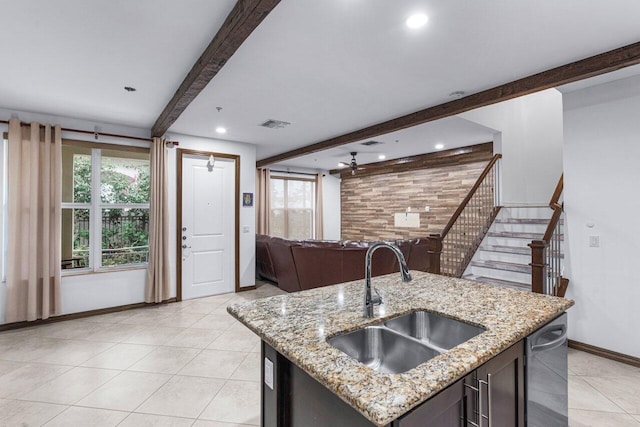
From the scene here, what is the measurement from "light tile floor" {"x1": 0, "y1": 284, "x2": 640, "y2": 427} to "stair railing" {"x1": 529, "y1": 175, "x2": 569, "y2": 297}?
632 mm

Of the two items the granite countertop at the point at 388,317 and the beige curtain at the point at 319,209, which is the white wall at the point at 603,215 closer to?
the granite countertop at the point at 388,317

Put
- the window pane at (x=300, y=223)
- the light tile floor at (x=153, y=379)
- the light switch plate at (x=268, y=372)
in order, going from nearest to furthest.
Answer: the light switch plate at (x=268, y=372) < the light tile floor at (x=153, y=379) < the window pane at (x=300, y=223)

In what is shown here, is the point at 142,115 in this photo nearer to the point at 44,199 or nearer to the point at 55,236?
the point at 44,199

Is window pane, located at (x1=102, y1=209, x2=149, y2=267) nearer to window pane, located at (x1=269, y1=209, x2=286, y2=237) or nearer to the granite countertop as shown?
window pane, located at (x1=269, y1=209, x2=286, y2=237)

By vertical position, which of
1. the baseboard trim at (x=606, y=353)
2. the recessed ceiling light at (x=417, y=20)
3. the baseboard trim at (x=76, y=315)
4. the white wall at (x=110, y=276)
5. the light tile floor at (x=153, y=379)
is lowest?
the light tile floor at (x=153, y=379)

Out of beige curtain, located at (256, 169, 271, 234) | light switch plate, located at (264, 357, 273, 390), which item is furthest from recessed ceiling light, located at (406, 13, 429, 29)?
beige curtain, located at (256, 169, 271, 234)

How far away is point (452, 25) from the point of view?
6.39 ft

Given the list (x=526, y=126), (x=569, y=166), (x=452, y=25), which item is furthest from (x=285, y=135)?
(x=526, y=126)

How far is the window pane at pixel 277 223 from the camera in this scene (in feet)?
25.3

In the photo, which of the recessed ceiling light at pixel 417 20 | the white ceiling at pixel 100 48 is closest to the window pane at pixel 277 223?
the white ceiling at pixel 100 48

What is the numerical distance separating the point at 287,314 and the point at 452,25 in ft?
6.47

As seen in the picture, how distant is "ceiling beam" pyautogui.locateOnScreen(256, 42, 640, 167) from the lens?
2.25 m

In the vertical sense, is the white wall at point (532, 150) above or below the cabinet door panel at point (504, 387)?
above

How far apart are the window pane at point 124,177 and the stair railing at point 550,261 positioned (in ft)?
15.9
